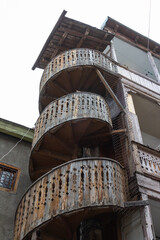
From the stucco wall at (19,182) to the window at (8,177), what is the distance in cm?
Answer: 16

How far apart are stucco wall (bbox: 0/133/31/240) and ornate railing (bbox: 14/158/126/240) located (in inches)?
47.9

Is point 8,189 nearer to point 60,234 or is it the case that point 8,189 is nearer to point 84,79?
point 60,234

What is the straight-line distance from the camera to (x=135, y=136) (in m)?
10.5

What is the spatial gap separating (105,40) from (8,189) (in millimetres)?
9427

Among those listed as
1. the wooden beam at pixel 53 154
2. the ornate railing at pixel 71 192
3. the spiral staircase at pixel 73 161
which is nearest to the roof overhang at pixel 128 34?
the spiral staircase at pixel 73 161

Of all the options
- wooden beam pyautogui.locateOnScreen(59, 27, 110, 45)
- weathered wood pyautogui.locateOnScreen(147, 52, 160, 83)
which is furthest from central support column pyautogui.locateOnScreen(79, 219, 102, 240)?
weathered wood pyautogui.locateOnScreen(147, 52, 160, 83)

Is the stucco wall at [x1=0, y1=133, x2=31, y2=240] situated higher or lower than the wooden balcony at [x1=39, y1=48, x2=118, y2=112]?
lower

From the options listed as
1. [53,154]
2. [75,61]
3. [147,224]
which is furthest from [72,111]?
[147,224]

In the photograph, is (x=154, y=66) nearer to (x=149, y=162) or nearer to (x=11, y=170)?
(x=149, y=162)

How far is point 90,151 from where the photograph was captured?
36.9 ft

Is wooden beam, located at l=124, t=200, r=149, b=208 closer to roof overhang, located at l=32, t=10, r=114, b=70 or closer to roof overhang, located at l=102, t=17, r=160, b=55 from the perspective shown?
roof overhang, located at l=32, t=10, r=114, b=70

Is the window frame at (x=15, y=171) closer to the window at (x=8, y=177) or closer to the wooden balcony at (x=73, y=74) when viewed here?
the window at (x=8, y=177)

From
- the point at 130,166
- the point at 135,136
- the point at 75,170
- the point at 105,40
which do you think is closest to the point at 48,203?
the point at 75,170

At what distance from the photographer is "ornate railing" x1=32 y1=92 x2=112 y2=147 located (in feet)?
32.7
